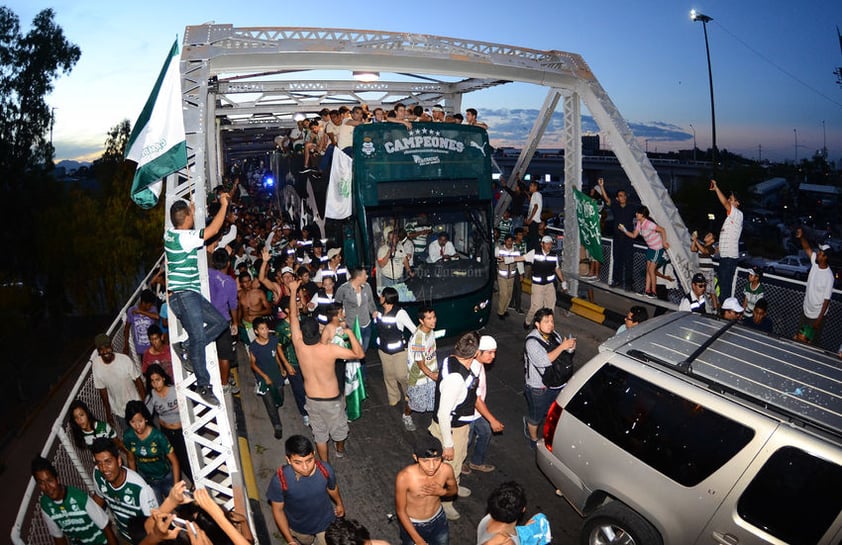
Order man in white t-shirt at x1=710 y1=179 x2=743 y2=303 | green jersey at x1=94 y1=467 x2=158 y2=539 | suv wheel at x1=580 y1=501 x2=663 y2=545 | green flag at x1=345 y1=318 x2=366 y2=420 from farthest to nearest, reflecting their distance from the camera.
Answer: man in white t-shirt at x1=710 y1=179 x2=743 y2=303 < green flag at x1=345 y1=318 x2=366 y2=420 < green jersey at x1=94 y1=467 x2=158 y2=539 < suv wheel at x1=580 y1=501 x2=663 y2=545

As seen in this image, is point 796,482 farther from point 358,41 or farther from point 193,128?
point 358,41

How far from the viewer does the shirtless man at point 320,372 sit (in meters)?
5.24

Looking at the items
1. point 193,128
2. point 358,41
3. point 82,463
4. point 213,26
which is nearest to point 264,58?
point 213,26

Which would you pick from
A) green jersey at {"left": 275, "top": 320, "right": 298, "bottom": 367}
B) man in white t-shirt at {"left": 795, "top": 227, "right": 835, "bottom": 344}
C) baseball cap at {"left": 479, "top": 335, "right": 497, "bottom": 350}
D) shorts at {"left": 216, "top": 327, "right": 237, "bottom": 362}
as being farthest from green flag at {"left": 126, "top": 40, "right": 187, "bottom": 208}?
man in white t-shirt at {"left": 795, "top": 227, "right": 835, "bottom": 344}

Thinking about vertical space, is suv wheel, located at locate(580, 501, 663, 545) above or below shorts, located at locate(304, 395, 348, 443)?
below

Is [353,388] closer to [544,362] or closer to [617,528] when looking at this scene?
[544,362]

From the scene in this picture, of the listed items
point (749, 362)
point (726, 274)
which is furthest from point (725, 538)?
point (726, 274)

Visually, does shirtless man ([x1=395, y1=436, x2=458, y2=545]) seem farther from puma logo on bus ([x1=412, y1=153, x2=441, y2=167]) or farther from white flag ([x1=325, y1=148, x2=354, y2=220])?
puma logo on bus ([x1=412, y1=153, x2=441, y2=167])

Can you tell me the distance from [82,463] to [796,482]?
6.57 meters

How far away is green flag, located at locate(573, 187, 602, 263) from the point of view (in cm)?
1026

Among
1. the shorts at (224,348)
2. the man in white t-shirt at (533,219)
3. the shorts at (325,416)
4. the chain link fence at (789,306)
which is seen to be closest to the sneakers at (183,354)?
the shorts at (325,416)

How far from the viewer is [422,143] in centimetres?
864

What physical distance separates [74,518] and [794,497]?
17.7 ft

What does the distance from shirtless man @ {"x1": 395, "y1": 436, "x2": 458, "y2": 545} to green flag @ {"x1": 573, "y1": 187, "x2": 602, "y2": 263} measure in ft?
24.4
